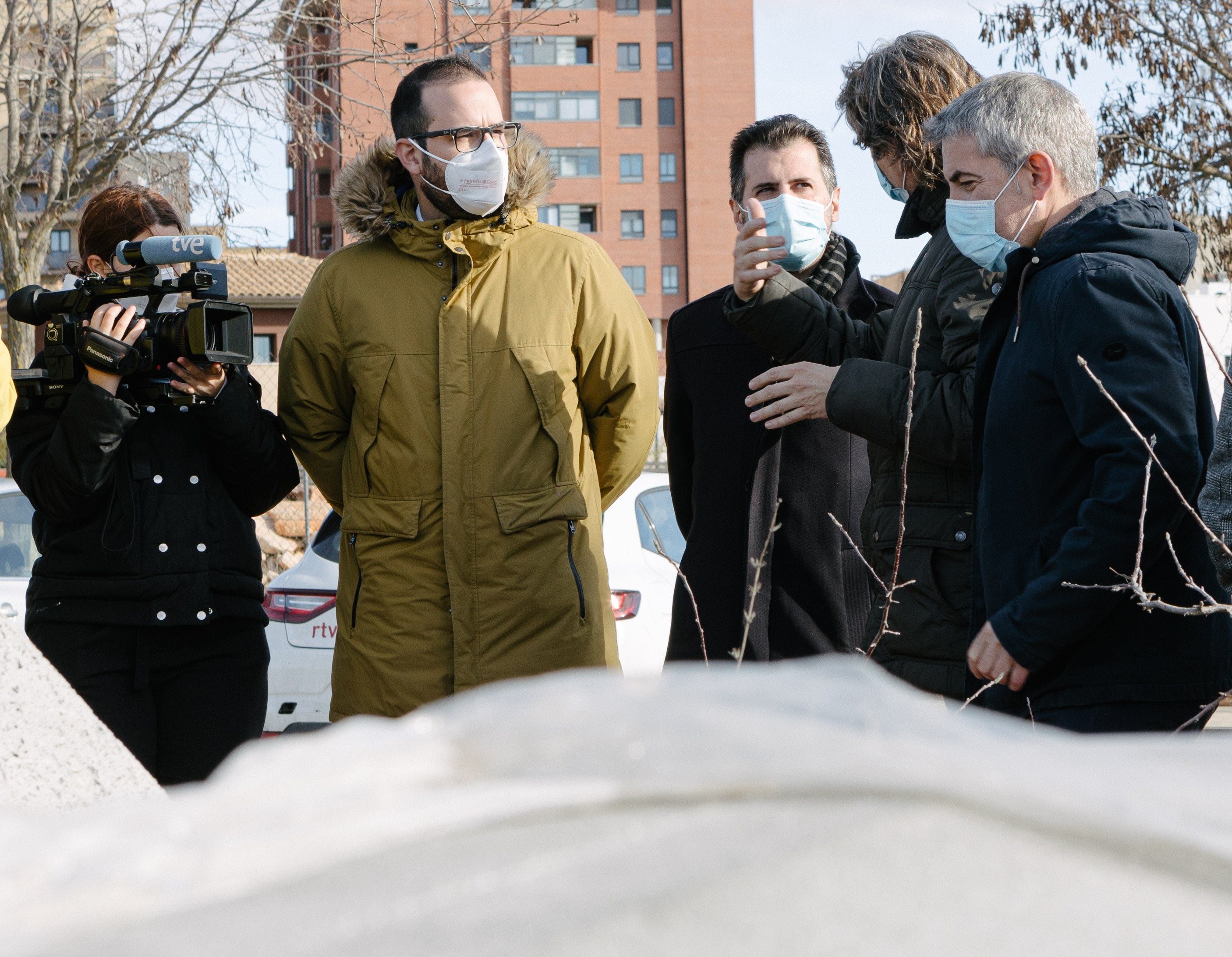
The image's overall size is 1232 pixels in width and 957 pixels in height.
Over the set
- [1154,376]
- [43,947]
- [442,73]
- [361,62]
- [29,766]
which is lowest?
[29,766]

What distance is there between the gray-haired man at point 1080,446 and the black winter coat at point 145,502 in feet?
5.86

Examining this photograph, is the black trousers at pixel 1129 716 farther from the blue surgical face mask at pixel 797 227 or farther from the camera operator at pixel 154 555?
the camera operator at pixel 154 555

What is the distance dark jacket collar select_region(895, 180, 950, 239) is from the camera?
3123 millimetres

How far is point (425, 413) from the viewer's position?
3.31m

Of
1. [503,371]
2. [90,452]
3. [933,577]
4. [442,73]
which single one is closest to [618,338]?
[503,371]

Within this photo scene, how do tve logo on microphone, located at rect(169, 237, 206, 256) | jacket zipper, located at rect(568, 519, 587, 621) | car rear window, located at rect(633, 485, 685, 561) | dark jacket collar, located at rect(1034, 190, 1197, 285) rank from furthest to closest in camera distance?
1. car rear window, located at rect(633, 485, 685, 561)
2. jacket zipper, located at rect(568, 519, 587, 621)
3. tve logo on microphone, located at rect(169, 237, 206, 256)
4. dark jacket collar, located at rect(1034, 190, 1197, 285)

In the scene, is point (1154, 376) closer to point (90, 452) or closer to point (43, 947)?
point (43, 947)

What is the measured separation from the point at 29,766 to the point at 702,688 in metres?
1.58

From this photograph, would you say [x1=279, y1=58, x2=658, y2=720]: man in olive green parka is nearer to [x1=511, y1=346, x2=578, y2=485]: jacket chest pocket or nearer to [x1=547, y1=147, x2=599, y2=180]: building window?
[x1=511, y1=346, x2=578, y2=485]: jacket chest pocket

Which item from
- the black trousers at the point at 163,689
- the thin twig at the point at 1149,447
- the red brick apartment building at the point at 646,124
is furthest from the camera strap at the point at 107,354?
the red brick apartment building at the point at 646,124

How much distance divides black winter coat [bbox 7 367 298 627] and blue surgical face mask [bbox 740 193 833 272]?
1501 millimetres

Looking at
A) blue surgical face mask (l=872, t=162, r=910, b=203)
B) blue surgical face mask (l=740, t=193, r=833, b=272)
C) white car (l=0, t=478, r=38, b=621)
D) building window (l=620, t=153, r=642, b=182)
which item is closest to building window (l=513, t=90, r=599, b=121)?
building window (l=620, t=153, r=642, b=182)

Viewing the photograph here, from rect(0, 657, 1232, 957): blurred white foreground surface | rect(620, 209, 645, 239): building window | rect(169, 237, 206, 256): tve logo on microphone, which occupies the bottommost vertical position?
rect(0, 657, 1232, 957): blurred white foreground surface

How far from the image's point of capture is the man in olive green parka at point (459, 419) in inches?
128
